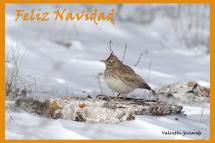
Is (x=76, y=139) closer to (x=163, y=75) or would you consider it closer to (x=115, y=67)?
(x=115, y=67)

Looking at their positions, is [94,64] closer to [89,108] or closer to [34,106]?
[34,106]

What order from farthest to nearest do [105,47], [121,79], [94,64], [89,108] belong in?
A: [105,47], [94,64], [121,79], [89,108]

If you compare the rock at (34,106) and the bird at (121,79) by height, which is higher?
the bird at (121,79)

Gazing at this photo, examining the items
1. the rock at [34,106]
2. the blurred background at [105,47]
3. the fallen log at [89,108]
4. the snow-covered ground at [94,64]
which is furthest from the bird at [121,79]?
the blurred background at [105,47]

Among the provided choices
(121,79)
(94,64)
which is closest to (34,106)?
(121,79)

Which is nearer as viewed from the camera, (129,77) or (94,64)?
(129,77)

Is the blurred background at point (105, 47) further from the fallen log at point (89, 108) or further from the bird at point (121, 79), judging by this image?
the bird at point (121, 79)

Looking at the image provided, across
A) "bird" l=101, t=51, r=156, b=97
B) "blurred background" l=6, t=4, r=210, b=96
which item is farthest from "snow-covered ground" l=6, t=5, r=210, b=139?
"bird" l=101, t=51, r=156, b=97
